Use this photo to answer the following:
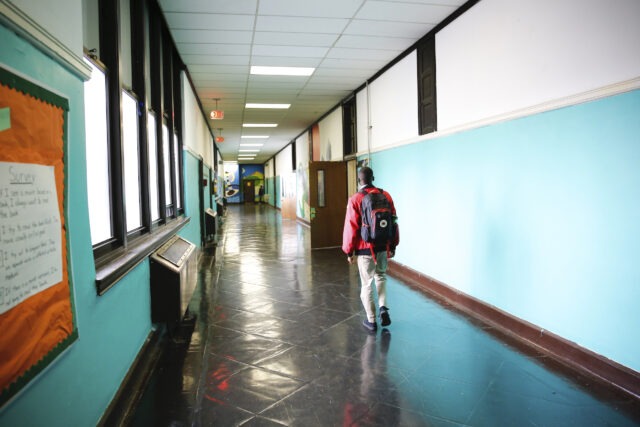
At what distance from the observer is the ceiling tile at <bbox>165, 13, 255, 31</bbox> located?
13.9 ft

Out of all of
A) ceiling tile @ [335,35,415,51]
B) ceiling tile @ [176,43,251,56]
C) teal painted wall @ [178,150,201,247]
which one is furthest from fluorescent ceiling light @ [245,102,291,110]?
ceiling tile @ [335,35,415,51]

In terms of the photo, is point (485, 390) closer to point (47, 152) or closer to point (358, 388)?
point (358, 388)

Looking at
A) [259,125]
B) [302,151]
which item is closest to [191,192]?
[259,125]

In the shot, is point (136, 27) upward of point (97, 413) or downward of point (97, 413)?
upward

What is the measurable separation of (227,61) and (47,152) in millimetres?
4827

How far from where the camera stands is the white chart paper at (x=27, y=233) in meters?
1.12

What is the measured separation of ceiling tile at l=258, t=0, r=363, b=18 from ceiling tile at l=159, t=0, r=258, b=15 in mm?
137

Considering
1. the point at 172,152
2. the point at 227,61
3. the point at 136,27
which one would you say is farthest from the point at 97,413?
the point at 227,61

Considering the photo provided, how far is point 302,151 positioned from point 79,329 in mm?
12050

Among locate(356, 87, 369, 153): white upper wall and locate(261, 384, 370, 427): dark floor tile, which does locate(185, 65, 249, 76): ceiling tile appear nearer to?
locate(356, 87, 369, 153): white upper wall

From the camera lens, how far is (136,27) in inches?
134

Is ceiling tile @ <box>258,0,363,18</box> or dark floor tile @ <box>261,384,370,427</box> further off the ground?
ceiling tile @ <box>258,0,363,18</box>

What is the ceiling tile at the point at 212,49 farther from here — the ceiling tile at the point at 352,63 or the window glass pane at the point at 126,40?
the window glass pane at the point at 126,40

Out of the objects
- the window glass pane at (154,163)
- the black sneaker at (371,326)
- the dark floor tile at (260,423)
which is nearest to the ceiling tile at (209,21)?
the window glass pane at (154,163)
